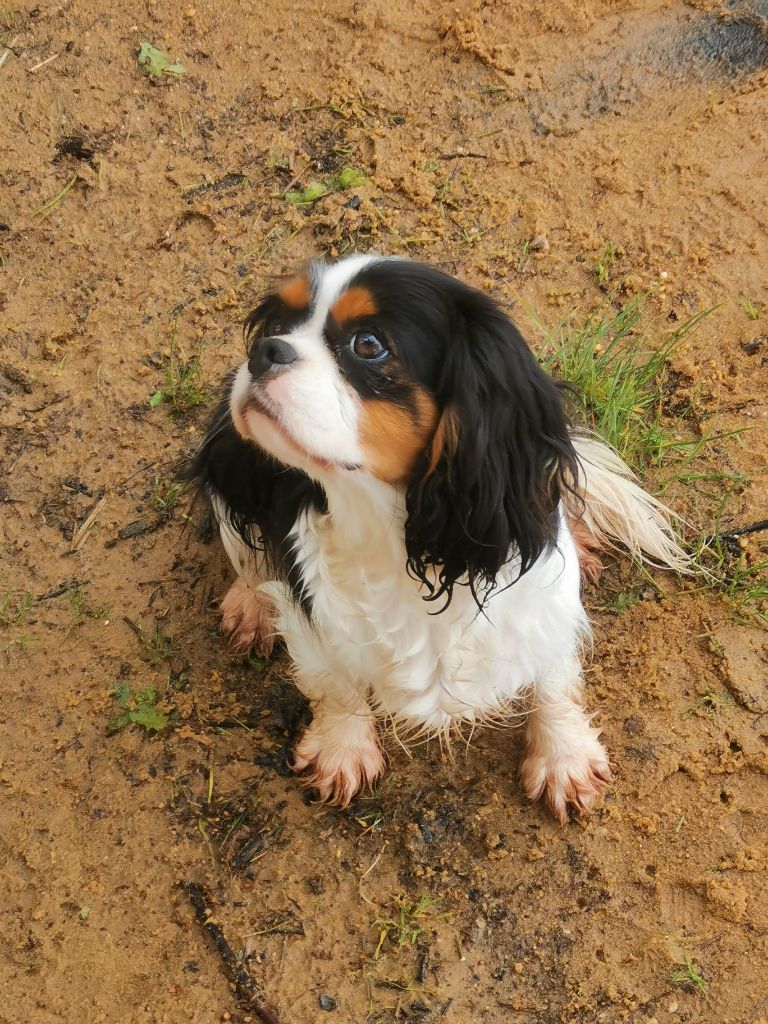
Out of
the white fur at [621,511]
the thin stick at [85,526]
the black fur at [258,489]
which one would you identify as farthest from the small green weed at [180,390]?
the white fur at [621,511]

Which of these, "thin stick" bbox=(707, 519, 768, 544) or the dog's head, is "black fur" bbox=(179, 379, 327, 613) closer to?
the dog's head

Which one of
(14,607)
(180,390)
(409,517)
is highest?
(409,517)

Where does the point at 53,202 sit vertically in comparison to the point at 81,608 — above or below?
above

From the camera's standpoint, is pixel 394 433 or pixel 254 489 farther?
pixel 254 489

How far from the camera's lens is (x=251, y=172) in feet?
13.1

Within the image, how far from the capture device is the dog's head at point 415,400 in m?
1.83

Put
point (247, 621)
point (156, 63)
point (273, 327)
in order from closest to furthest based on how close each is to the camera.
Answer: point (273, 327) → point (247, 621) → point (156, 63)

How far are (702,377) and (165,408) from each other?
1.99 metres

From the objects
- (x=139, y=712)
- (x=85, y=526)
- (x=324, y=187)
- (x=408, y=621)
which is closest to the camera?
(x=408, y=621)

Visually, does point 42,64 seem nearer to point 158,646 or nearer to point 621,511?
point 158,646

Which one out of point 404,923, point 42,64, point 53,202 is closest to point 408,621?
point 404,923

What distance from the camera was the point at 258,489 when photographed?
94.3 inches

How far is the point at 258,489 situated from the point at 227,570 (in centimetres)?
91

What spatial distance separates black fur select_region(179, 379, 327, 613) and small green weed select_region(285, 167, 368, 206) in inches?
64.6
